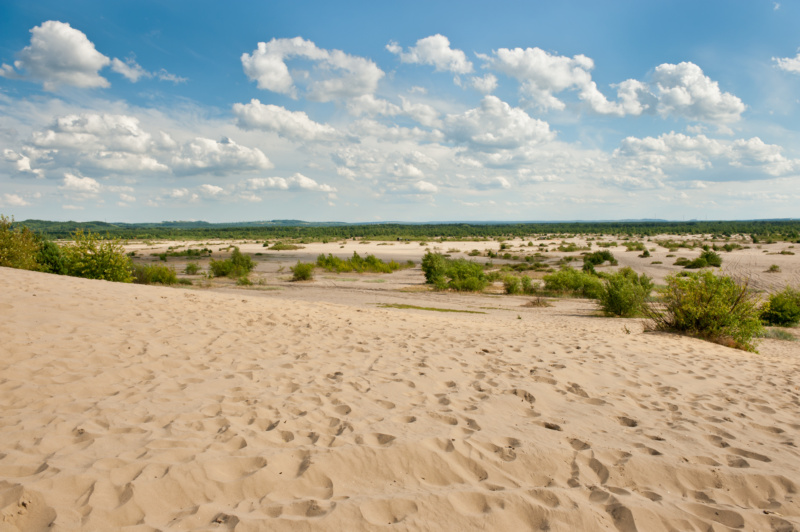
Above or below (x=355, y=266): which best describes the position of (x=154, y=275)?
above

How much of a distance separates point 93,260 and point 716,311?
2127cm

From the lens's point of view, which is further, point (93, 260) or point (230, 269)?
point (230, 269)

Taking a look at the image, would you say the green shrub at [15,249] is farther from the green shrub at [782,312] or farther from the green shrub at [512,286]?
the green shrub at [782,312]

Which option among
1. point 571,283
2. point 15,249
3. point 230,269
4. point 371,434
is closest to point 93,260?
point 15,249

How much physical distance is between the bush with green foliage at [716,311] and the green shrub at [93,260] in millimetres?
19651

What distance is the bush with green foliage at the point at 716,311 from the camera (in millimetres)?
11523

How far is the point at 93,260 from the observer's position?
18375 millimetres

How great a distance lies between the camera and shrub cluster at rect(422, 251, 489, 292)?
2606cm

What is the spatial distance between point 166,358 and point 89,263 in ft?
47.8

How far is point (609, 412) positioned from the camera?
17.9ft

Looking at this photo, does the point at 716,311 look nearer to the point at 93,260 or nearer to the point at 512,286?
the point at 512,286

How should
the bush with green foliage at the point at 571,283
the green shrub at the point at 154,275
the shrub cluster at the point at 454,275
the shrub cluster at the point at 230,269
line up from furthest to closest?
the shrub cluster at the point at 230,269 < the shrub cluster at the point at 454,275 < the bush with green foliage at the point at 571,283 < the green shrub at the point at 154,275

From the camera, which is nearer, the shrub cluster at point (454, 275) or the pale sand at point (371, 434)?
the pale sand at point (371, 434)

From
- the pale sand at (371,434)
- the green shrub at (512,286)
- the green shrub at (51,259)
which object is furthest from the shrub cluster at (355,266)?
the pale sand at (371,434)
